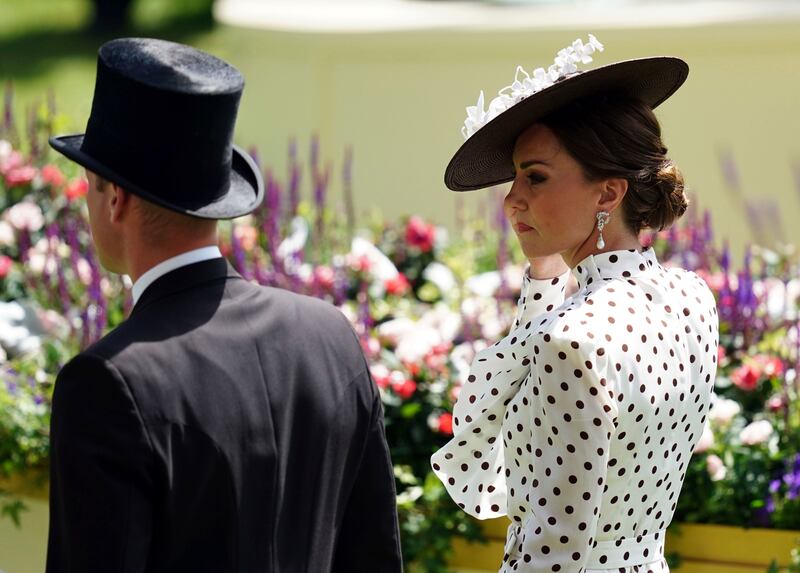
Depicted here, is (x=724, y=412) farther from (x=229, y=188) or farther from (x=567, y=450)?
(x=229, y=188)

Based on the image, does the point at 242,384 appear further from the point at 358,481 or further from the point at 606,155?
the point at 606,155

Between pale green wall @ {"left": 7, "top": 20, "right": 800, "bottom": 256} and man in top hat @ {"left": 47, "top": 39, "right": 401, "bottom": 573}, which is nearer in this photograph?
man in top hat @ {"left": 47, "top": 39, "right": 401, "bottom": 573}

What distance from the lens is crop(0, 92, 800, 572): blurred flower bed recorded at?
367cm

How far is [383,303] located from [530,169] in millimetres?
2372

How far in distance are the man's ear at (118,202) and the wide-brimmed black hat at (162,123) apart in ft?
0.07

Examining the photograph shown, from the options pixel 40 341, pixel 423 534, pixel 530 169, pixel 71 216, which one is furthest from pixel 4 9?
pixel 530 169

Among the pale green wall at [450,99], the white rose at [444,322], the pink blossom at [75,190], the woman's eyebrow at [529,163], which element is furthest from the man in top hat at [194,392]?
the pale green wall at [450,99]

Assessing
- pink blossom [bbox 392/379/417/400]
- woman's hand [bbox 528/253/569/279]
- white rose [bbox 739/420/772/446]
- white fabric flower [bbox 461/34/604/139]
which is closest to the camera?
white fabric flower [bbox 461/34/604/139]

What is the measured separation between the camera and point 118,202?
201cm

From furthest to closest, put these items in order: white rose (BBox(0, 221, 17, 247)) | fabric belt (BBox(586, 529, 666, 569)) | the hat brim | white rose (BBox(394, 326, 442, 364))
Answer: white rose (BBox(0, 221, 17, 247)) → white rose (BBox(394, 326, 442, 364)) → fabric belt (BBox(586, 529, 666, 569)) → the hat brim

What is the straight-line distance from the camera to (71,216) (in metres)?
5.52

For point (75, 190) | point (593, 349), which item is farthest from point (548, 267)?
point (75, 190)

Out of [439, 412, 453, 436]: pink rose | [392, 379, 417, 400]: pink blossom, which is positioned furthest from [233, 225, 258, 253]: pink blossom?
[439, 412, 453, 436]: pink rose

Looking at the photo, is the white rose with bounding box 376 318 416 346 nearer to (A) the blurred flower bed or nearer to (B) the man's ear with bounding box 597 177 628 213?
(A) the blurred flower bed
